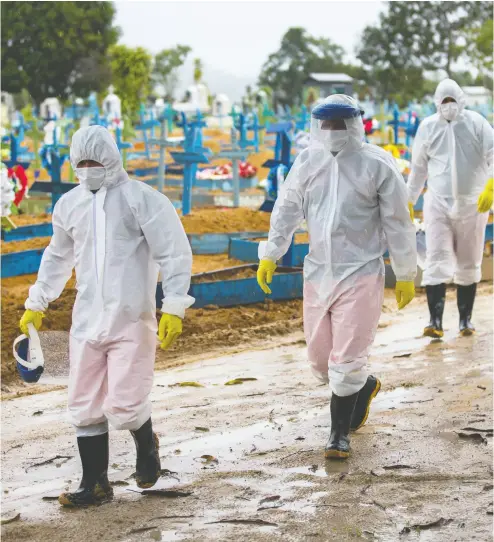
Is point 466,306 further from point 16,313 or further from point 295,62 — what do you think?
point 295,62

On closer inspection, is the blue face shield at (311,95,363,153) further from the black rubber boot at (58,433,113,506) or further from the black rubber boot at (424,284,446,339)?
the black rubber boot at (424,284,446,339)

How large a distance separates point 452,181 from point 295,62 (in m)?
60.2

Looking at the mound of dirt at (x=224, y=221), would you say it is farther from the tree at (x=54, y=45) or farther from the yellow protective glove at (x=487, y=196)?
the tree at (x=54, y=45)

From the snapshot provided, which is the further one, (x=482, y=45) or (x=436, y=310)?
(x=482, y=45)

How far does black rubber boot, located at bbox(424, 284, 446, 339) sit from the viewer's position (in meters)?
8.40

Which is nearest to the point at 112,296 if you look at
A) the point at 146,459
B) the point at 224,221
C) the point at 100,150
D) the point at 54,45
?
the point at 100,150

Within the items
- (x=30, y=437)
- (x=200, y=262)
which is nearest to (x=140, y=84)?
(x=200, y=262)

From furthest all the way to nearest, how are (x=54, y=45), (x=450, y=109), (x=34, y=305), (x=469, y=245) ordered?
(x=54, y=45) → (x=469, y=245) → (x=450, y=109) → (x=34, y=305)

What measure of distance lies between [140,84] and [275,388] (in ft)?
144

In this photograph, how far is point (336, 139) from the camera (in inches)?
213

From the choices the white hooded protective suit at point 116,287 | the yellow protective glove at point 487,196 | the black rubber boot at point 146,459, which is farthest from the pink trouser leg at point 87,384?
the yellow protective glove at point 487,196

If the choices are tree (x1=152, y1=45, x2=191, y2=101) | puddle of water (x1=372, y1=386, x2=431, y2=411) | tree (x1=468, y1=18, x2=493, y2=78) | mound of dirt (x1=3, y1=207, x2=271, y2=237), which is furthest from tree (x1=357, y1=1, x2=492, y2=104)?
puddle of water (x1=372, y1=386, x2=431, y2=411)

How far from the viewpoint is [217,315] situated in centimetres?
931

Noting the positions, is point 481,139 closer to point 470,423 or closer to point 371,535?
point 470,423
